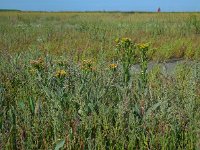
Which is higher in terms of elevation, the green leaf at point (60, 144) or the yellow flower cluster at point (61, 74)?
the yellow flower cluster at point (61, 74)

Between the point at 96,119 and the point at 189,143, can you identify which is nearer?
the point at 189,143

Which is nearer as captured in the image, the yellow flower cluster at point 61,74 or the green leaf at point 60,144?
the green leaf at point 60,144

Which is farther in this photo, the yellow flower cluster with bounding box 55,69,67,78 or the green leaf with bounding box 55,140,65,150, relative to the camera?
the yellow flower cluster with bounding box 55,69,67,78

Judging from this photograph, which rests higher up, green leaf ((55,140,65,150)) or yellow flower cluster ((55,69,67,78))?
yellow flower cluster ((55,69,67,78))

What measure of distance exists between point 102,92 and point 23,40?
27.1 feet

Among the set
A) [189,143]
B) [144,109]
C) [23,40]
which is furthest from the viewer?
[23,40]

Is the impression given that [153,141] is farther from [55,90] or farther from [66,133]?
[55,90]

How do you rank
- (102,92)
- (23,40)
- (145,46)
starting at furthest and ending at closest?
(23,40) → (145,46) → (102,92)

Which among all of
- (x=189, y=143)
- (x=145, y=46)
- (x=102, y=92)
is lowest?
(x=189, y=143)

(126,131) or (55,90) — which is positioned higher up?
(55,90)

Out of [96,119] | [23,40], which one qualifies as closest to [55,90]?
[96,119]

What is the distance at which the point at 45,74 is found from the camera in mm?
4164

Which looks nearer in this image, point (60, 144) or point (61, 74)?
point (60, 144)

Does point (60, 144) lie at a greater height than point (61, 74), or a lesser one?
lesser
